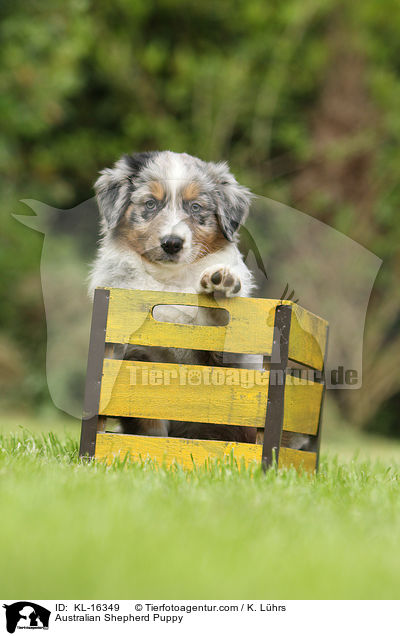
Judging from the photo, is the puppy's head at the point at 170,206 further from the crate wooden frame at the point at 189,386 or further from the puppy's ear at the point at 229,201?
the crate wooden frame at the point at 189,386

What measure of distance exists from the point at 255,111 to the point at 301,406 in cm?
732

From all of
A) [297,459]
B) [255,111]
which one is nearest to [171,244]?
[297,459]

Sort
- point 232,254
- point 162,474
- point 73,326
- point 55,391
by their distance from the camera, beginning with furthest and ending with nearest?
point 73,326 → point 55,391 → point 232,254 → point 162,474

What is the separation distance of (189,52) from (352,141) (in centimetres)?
258

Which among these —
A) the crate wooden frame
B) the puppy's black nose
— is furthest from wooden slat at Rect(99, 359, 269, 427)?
the puppy's black nose

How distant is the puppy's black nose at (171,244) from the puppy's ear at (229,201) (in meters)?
0.30

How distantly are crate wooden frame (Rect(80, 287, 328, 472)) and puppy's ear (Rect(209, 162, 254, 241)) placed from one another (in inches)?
18.4

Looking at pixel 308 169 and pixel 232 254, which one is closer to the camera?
pixel 232 254

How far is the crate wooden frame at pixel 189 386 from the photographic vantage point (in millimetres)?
2725

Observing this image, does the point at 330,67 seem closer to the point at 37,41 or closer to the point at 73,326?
the point at 37,41

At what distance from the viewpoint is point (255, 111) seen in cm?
959

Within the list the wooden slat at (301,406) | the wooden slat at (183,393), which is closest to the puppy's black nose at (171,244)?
the wooden slat at (183,393)

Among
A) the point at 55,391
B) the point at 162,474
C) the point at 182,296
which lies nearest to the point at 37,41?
the point at 55,391

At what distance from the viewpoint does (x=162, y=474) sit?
242 centimetres
